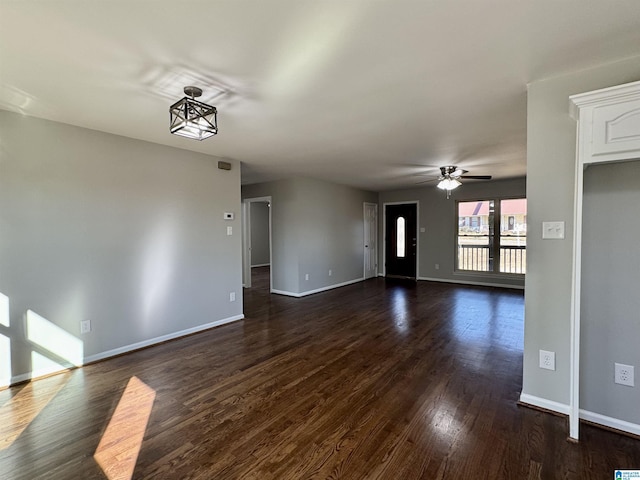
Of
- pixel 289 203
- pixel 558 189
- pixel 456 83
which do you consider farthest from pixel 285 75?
pixel 289 203

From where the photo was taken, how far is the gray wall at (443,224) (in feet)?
22.3

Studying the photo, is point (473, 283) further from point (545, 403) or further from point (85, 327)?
point (85, 327)

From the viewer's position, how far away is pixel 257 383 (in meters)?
2.64

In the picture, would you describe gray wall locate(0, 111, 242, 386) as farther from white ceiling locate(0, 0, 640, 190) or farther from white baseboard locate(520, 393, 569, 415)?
white baseboard locate(520, 393, 569, 415)

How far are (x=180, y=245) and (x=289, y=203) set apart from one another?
8.69 ft

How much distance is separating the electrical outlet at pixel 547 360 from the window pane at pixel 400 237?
6.14m

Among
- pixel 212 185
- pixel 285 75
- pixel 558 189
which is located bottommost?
pixel 558 189

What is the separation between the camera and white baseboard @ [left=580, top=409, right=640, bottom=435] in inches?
76.0

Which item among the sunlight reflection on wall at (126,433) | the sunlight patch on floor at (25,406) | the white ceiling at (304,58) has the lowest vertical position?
the sunlight patch on floor at (25,406)

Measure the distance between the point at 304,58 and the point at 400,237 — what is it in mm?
6978

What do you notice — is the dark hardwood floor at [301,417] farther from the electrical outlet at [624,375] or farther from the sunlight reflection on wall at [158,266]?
the sunlight reflection on wall at [158,266]

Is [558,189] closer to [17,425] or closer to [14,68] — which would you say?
[14,68]

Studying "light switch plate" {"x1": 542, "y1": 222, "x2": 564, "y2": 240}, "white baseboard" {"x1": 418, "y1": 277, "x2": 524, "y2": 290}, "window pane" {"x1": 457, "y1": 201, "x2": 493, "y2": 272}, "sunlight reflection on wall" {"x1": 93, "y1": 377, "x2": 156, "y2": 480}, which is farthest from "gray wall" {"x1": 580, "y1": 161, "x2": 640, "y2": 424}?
"window pane" {"x1": 457, "y1": 201, "x2": 493, "y2": 272}

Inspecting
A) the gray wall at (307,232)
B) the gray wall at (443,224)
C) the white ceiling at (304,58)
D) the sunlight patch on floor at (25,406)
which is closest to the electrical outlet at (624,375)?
the white ceiling at (304,58)
